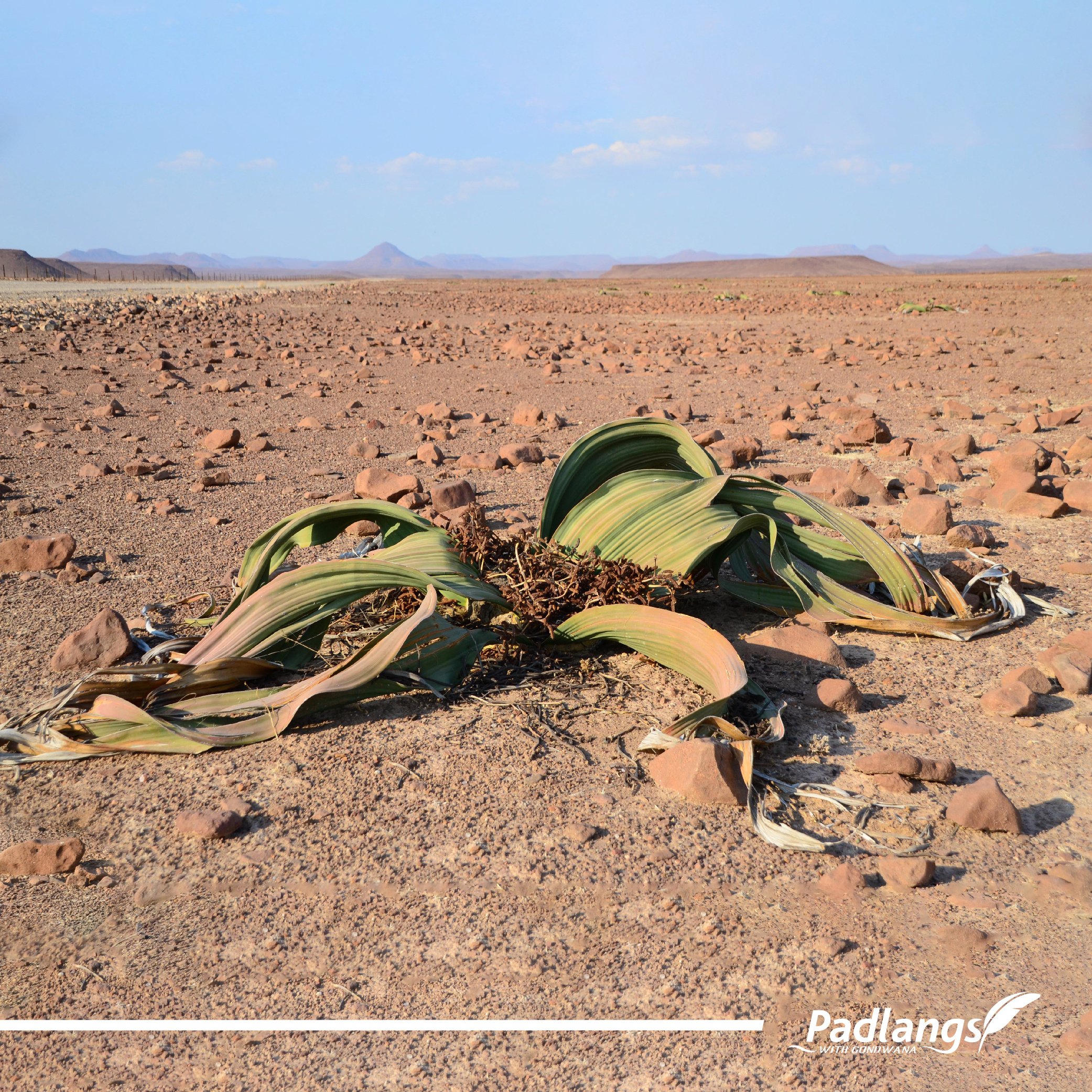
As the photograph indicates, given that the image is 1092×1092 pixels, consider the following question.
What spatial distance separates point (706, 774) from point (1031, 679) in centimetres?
108

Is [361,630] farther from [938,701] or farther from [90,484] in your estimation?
[90,484]

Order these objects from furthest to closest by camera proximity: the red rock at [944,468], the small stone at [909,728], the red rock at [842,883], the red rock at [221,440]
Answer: the red rock at [221,440], the red rock at [944,468], the small stone at [909,728], the red rock at [842,883]

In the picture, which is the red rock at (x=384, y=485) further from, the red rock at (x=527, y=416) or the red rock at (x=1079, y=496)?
the red rock at (x=1079, y=496)

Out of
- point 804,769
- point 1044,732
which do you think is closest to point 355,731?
point 804,769

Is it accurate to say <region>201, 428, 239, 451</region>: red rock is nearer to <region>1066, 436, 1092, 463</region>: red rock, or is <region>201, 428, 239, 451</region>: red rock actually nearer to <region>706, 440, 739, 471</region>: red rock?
<region>706, 440, 739, 471</region>: red rock

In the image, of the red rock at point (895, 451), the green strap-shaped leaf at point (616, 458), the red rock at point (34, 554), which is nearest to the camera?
the green strap-shaped leaf at point (616, 458)

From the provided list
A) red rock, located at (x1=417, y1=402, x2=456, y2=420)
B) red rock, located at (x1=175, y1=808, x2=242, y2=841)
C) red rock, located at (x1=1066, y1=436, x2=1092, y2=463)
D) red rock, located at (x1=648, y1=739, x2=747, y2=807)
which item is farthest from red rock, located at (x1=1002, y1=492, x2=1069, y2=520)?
red rock, located at (x1=417, y1=402, x2=456, y2=420)

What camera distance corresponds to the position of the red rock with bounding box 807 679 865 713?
2.58m

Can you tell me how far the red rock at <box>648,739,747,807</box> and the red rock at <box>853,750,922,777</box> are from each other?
319mm

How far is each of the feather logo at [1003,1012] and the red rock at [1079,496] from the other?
3184 millimetres

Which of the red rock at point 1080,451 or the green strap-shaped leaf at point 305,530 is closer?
the green strap-shaped leaf at point 305,530

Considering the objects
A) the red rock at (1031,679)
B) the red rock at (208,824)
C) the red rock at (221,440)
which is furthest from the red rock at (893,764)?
the red rock at (221,440)

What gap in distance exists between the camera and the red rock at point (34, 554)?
3.62 metres

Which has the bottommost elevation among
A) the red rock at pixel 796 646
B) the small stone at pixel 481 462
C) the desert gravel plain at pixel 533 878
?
the desert gravel plain at pixel 533 878
